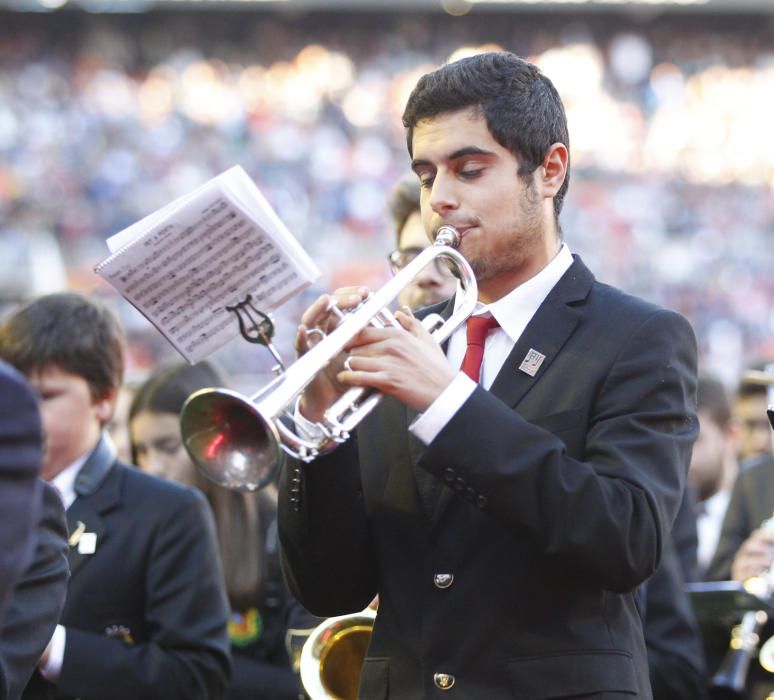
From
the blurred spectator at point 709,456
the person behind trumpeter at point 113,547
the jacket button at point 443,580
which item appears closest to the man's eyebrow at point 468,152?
the jacket button at point 443,580

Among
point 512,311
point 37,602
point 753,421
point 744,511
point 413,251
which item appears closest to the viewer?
point 37,602

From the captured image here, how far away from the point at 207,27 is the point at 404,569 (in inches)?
1013

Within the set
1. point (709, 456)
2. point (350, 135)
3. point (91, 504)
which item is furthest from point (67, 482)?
point (350, 135)

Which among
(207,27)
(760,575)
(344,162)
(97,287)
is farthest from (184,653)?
(207,27)

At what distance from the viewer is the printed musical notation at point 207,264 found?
2.52 m

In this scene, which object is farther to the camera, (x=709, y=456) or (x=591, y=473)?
(x=709, y=456)

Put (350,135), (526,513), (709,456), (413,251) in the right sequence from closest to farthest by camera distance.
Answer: (526,513), (413,251), (709,456), (350,135)

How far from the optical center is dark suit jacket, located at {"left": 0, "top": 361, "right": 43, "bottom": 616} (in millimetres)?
1574

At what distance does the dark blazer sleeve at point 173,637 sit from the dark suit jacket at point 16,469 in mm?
1705

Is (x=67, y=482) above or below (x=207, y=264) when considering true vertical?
below

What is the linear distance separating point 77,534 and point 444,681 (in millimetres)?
1379

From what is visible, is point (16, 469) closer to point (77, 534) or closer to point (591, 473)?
point (591, 473)

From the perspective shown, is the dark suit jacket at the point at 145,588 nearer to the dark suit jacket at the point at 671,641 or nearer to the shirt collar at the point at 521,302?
the shirt collar at the point at 521,302

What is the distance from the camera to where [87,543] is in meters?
3.42
